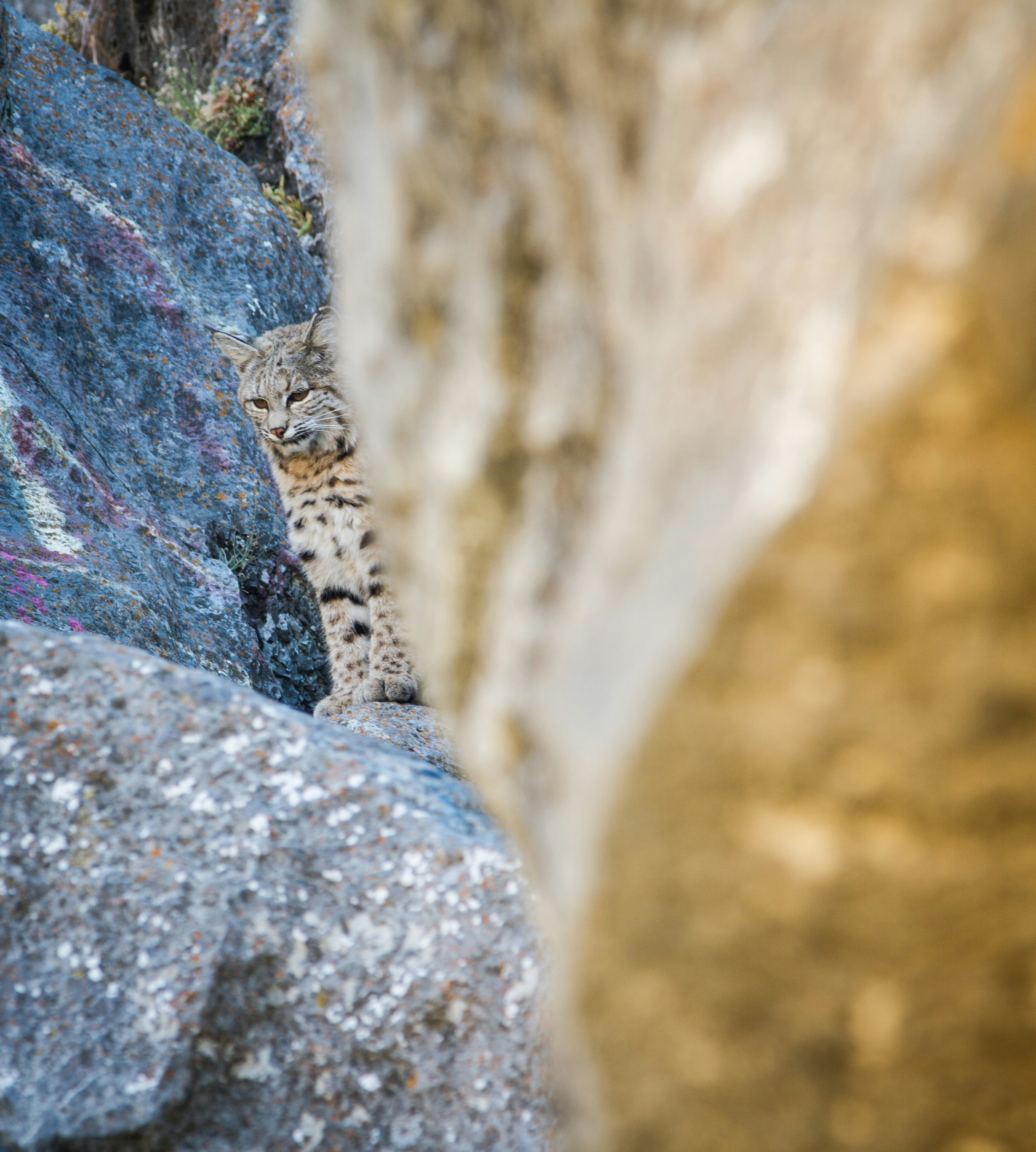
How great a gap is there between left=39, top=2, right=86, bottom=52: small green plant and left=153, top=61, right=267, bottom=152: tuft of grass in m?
2.18

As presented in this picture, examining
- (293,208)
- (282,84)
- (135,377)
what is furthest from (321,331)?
(282,84)

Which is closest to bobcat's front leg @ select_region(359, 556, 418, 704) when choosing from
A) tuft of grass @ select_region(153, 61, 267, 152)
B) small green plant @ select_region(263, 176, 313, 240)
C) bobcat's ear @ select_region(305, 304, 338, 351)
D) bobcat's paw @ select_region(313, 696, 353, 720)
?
bobcat's paw @ select_region(313, 696, 353, 720)

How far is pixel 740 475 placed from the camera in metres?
0.94

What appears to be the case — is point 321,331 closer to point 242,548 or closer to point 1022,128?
point 242,548

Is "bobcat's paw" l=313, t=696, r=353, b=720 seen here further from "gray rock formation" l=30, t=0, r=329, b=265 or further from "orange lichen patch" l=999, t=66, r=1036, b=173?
"gray rock formation" l=30, t=0, r=329, b=265

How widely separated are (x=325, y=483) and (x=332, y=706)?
1.53 m

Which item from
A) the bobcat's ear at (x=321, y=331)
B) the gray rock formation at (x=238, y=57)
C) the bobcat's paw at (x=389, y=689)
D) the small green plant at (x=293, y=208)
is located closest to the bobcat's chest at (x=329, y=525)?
the bobcat's paw at (x=389, y=689)

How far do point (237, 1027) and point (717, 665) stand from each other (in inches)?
79.8

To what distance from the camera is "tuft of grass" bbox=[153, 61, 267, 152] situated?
430 inches

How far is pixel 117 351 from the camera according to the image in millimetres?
6762

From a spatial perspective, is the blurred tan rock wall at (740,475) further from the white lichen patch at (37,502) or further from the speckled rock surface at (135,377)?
the white lichen patch at (37,502)

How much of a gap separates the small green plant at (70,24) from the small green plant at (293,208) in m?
3.69

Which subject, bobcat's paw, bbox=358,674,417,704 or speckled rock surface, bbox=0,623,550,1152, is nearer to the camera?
speckled rock surface, bbox=0,623,550,1152

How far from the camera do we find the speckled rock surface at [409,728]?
16.5 ft
